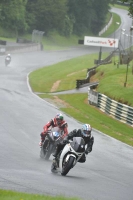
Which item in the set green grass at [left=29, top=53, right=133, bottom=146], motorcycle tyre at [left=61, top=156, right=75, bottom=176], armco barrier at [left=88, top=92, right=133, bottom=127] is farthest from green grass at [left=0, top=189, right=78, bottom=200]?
armco barrier at [left=88, top=92, right=133, bottom=127]

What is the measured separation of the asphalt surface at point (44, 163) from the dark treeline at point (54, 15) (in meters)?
76.3

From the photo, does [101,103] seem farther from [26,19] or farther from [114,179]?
[26,19]

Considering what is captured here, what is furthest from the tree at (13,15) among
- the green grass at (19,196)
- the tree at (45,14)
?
the green grass at (19,196)

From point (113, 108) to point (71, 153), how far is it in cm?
2045

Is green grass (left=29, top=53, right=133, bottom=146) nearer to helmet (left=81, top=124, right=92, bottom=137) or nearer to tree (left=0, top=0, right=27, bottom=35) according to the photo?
helmet (left=81, top=124, right=92, bottom=137)

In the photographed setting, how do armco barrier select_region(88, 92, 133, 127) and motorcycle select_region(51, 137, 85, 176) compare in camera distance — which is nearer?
motorcycle select_region(51, 137, 85, 176)

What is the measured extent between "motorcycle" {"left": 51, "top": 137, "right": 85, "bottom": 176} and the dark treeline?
9620cm

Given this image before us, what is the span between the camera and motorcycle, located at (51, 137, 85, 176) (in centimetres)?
1713

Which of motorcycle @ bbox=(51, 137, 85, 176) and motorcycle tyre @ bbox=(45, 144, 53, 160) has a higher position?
motorcycle @ bbox=(51, 137, 85, 176)

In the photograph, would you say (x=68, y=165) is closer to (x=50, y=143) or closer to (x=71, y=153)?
(x=71, y=153)

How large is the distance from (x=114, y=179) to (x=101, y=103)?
22.5 m

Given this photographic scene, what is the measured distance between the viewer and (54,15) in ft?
417

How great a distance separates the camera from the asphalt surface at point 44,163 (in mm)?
14844

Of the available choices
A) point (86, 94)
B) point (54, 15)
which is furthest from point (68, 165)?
point (54, 15)
